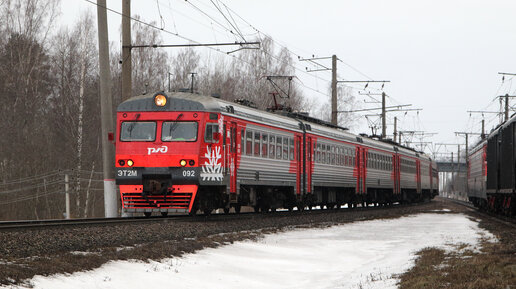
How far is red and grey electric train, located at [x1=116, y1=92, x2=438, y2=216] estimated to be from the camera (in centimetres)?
1853

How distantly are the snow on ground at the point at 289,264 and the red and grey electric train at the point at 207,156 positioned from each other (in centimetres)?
245

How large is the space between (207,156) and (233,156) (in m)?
1.42

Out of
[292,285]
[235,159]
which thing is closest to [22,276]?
[292,285]

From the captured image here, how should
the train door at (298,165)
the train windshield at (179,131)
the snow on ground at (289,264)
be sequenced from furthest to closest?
the train door at (298,165), the train windshield at (179,131), the snow on ground at (289,264)

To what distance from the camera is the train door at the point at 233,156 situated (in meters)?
19.8

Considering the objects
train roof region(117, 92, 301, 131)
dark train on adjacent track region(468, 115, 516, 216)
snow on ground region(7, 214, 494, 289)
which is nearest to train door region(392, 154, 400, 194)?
dark train on adjacent track region(468, 115, 516, 216)

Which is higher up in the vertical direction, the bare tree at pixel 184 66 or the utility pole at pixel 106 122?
the bare tree at pixel 184 66

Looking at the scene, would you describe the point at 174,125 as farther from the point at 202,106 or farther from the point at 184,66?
the point at 184,66

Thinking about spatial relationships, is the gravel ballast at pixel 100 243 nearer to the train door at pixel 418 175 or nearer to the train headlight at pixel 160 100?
the train headlight at pixel 160 100

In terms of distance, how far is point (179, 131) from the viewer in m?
18.8

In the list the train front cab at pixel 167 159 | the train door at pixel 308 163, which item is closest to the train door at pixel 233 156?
the train front cab at pixel 167 159

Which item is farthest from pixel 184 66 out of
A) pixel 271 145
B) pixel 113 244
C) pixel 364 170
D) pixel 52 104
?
pixel 113 244

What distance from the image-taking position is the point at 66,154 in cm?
4131

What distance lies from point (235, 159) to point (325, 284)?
30.1ft
